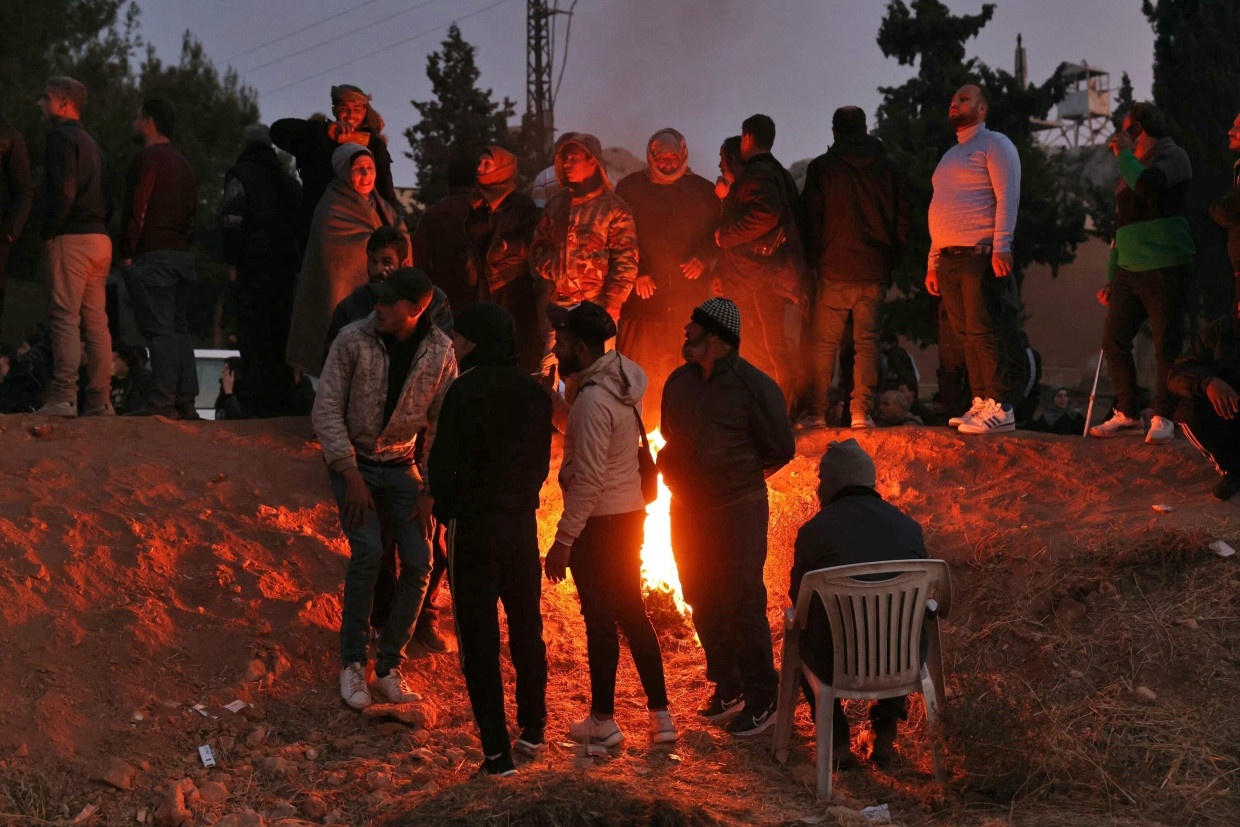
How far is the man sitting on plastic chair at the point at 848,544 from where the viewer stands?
18.7 feet

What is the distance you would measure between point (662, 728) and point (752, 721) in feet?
1.75

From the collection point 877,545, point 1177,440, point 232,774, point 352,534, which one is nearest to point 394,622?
point 352,534

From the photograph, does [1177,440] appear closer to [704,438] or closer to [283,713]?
[704,438]

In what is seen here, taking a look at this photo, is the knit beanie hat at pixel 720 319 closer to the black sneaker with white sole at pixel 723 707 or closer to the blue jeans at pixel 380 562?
the blue jeans at pixel 380 562

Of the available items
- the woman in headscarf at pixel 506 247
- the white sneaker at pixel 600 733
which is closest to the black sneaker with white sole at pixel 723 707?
the white sneaker at pixel 600 733

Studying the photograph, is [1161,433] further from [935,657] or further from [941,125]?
[941,125]

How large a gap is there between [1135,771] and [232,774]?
13.5ft

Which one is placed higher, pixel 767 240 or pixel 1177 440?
pixel 767 240

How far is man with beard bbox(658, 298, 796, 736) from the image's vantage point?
21.0 feet

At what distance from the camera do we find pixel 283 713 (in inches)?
245

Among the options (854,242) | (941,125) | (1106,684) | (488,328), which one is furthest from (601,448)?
(941,125)

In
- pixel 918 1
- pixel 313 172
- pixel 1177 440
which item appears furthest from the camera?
pixel 918 1

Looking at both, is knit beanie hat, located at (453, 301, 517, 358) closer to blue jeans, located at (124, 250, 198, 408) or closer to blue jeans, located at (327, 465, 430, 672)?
blue jeans, located at (327, 465, 430, 672)

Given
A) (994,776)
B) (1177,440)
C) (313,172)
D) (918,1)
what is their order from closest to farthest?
(994,776) → (1177,440) → (313,172) → (918,1)
